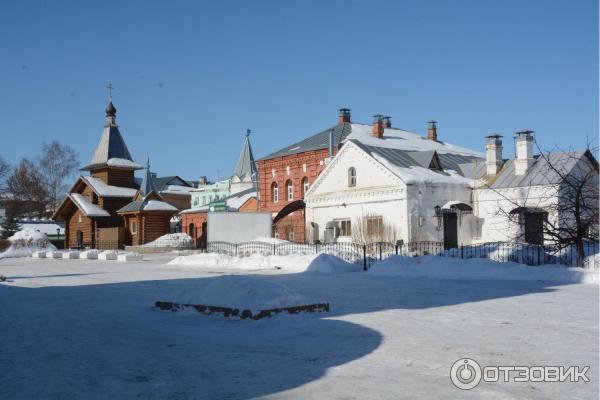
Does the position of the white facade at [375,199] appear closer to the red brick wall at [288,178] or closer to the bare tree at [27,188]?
the red brick wall at [288,178]

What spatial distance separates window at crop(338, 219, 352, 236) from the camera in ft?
110

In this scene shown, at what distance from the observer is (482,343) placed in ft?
25.5

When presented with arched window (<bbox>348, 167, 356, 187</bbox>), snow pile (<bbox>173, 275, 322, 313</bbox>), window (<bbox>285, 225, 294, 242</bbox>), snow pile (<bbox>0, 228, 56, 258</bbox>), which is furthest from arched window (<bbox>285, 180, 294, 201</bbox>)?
snow pile (<bbox>173, 275, 322, 313</bbox>)

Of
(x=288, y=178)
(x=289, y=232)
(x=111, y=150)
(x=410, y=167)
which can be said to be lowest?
(x=289, y=232)

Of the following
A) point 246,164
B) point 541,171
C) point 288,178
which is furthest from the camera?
point 246,164

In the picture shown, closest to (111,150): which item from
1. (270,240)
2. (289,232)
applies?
(289,232)

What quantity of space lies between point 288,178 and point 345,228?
9321 mm

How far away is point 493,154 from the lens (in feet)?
107

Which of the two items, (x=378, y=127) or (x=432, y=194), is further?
(x=378, y=127)

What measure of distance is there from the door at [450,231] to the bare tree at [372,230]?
2.84 m

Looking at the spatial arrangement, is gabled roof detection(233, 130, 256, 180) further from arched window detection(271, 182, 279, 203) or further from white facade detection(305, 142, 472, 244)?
white facade detection(305, 142, 472, 244)

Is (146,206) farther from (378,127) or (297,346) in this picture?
(297,346)

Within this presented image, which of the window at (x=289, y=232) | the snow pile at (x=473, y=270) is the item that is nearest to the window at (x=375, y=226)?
the window at (x=289, y=232)

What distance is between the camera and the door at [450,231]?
3131 cm
